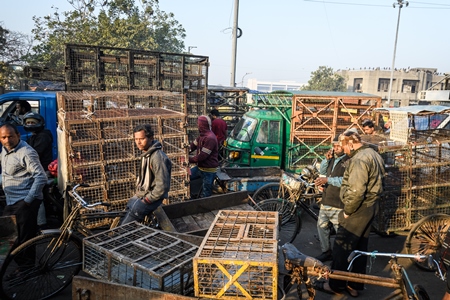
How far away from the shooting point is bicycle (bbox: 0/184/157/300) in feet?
13.6

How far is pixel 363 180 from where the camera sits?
168 inches

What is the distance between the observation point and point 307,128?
30.7ft

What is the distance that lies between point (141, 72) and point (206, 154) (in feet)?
16.9

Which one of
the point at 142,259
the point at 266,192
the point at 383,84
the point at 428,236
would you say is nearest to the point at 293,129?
the point at 266,192

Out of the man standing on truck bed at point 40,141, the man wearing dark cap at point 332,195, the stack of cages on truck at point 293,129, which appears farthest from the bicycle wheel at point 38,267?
the stack of cages on truck at point 293,129

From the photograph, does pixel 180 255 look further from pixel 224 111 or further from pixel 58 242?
pixel 224 111

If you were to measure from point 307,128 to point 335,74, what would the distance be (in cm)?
4598

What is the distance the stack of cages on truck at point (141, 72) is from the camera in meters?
9.73

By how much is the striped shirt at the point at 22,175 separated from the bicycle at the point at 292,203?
3.44 m

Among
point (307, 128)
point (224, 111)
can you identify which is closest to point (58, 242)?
point (307, 128)

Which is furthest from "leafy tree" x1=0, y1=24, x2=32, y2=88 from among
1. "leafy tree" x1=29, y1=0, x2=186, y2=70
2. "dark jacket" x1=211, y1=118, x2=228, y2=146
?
"dark jacket" x1=211, y1=118, x2=228, y2=146

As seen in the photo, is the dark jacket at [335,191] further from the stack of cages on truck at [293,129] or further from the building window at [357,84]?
the building window at [357,84]

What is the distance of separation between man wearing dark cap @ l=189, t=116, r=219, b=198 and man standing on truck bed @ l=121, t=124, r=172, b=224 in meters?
2.34

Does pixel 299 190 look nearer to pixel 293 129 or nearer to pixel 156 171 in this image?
pixel 156 171
